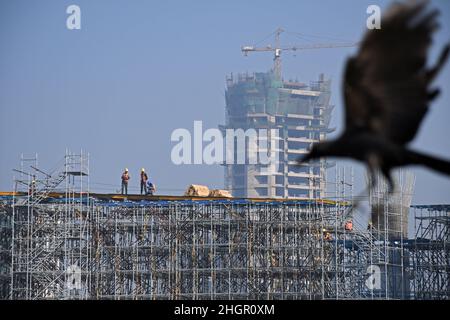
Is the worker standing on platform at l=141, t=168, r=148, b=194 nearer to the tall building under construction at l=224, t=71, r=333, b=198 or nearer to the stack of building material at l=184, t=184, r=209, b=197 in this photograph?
the stack of building material at l=184, t=184, r=209, b=197

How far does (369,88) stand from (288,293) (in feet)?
134

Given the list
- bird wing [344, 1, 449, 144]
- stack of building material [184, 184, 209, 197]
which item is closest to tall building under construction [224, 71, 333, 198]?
stack of building material [184, 184, 209, 197]

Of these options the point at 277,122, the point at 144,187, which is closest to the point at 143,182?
the point at 144,187

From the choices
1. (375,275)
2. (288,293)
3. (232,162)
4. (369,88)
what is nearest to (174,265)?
(288,293)

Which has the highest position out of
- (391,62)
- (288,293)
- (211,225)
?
(391,62)

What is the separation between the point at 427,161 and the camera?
18.4 ft

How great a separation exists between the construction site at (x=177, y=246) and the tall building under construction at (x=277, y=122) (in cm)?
10234

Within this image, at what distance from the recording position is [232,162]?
152 metres

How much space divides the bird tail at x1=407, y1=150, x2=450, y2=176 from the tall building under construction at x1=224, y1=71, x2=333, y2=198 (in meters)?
146

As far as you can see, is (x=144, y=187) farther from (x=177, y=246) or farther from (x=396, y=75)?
(x=396, y=75)

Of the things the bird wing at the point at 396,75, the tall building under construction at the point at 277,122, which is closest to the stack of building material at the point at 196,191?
the bird wing at the point at 396,75

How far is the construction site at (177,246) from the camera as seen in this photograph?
46094 millimetres
